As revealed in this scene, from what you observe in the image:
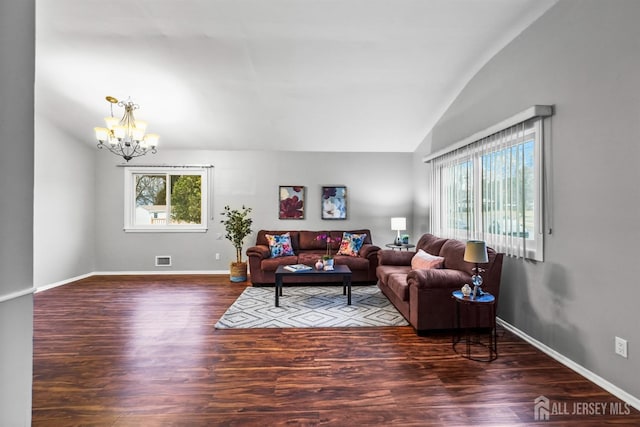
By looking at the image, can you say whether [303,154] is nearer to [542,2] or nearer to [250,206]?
[250,206]

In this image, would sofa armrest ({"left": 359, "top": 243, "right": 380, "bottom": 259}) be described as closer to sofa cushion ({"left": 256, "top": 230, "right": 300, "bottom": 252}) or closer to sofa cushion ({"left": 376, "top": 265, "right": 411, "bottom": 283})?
sofa cushion ({"left": 376, "top": 265, "right": 411, "bottom": 283})

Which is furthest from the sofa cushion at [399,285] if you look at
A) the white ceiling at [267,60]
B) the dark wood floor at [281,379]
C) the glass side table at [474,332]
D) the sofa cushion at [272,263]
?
the white ceiling at [267,60]

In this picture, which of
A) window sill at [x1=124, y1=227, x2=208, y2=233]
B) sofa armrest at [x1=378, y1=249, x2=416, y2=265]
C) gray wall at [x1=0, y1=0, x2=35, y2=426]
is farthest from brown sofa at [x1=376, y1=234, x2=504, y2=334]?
window sill at [x1=124, y1=227, x2=208, y2=233]

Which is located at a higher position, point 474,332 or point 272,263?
point 272,263

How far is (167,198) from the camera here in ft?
19.6

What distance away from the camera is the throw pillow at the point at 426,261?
3486 mm

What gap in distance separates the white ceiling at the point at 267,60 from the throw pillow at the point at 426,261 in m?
2.20

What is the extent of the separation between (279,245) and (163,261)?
2.39 m

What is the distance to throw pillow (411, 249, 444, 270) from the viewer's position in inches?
137

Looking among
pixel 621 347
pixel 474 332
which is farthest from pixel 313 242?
pixel 621 347

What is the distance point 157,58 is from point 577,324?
4.80 m

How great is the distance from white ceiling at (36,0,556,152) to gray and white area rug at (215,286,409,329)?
2726mm

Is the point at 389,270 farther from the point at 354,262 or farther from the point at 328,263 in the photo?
the point at 354,262

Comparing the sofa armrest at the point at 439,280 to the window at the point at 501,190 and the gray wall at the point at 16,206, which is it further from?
the gray wall at the point at 16,206
